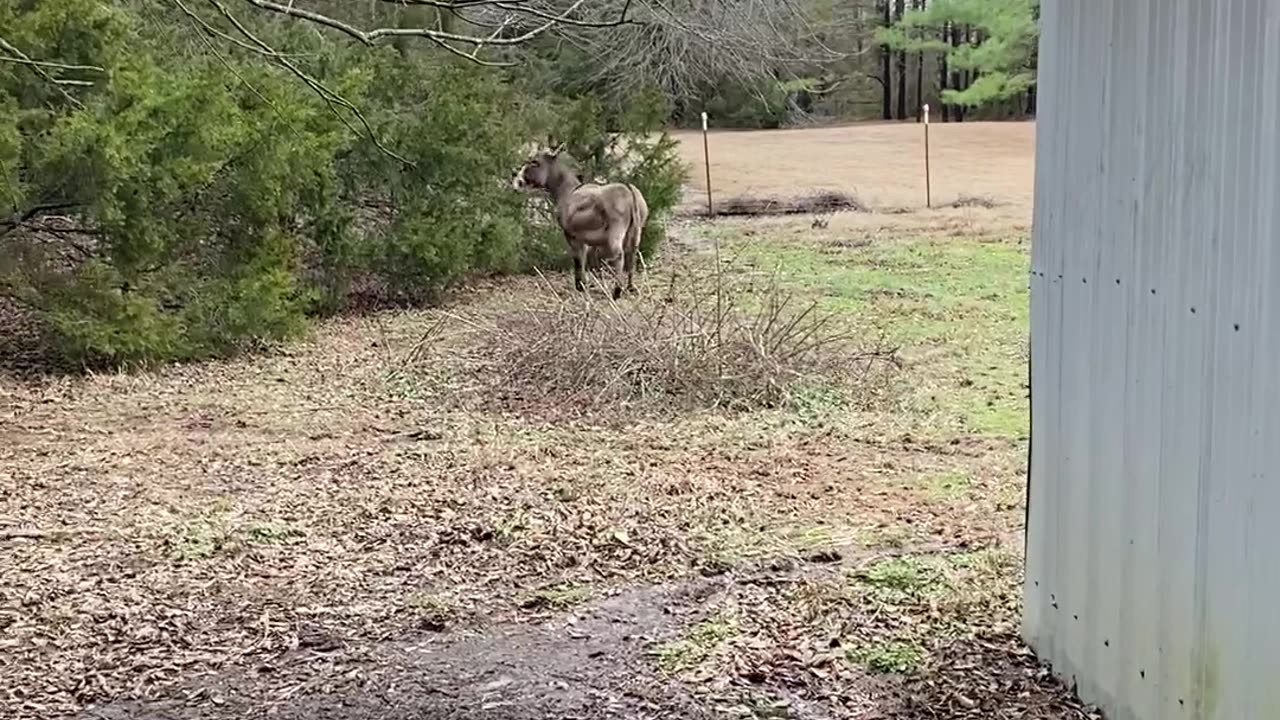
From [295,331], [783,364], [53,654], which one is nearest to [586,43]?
[295,331]

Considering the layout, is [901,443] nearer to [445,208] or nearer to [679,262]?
[445,208]

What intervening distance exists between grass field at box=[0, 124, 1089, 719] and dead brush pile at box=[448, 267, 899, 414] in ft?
0.23

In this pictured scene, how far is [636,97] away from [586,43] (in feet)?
6.42

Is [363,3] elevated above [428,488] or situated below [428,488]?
above

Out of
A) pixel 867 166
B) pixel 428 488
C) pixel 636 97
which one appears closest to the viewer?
pixel 428 488

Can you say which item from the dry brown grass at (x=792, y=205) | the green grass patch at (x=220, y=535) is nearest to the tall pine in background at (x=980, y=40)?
the dry brown grass at (x=792, y=205)

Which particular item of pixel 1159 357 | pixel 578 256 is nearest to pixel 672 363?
pixel 1159 357

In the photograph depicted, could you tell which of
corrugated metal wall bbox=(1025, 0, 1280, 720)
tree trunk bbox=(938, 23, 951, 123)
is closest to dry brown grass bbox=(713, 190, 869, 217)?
tree trunk bbox=(938, 23, 951, 123)

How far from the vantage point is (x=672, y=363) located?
7.61m

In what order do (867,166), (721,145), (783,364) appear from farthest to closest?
(721,145)
(867,166)
(783,364)

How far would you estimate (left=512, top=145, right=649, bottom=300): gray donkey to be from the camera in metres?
12.2

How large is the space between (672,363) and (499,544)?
2.78 metres

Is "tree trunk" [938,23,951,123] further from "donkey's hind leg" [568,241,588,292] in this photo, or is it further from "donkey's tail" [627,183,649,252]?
"donkey's hind leg" [568,241,588,292]

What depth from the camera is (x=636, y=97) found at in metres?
14.7
